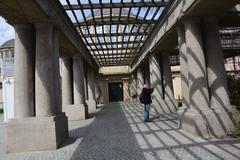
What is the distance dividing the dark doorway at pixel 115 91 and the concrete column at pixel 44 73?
29740mm

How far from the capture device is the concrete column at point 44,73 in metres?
7.85

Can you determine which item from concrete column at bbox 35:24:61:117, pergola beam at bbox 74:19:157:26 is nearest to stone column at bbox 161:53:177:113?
pergola beam at bbox 74:19:157:26

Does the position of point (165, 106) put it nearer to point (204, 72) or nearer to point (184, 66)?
point (184, 66)

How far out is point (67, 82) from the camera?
49.3ft

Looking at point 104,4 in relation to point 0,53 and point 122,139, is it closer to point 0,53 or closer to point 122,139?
point 122,139

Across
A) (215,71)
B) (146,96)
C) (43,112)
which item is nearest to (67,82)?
(146,96)

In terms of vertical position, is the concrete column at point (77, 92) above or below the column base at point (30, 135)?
above

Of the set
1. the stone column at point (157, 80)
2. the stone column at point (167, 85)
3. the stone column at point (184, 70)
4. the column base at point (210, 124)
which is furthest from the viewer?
the stone column at point (157, 80)

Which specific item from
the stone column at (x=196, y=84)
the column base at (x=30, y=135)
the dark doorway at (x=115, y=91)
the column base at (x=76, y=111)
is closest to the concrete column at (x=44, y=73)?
the column base at (x=30, y=135)

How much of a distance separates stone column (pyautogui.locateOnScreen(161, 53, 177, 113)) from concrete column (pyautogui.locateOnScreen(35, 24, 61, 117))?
28.1ft

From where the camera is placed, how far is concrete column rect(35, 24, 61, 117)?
7.85 meters

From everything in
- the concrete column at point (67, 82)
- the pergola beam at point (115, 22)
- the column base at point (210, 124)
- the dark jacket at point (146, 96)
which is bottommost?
the column base at point (210, 124)

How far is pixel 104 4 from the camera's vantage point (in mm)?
10344

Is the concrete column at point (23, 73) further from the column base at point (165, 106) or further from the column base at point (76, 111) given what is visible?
the column base at point (165, 106)
